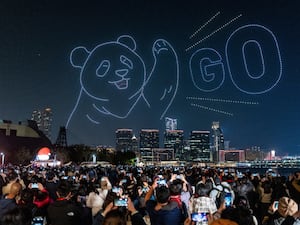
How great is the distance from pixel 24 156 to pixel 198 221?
88.0m

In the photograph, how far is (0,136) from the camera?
9125cm

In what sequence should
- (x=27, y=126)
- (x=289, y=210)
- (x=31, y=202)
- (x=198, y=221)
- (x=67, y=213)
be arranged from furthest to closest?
(x=27, y=126)
(x=31, y=202)
(x=67, y=213)
(x=289, y=210)
(x=198, y=221)

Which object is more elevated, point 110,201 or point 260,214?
point 110,201

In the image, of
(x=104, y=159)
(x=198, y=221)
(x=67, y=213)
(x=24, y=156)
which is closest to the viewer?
(x=198, y=221)

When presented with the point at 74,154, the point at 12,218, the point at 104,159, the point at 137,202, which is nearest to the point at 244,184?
the point at 137,202

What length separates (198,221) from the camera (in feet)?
17.9

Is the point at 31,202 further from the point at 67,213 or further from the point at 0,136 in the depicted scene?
the point at 0,136

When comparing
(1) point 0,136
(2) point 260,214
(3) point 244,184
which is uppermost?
(1) point 0,136

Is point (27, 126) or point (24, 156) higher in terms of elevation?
point (27, 126)

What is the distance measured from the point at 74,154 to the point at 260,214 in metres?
115

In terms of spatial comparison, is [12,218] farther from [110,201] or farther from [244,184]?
[244,184]

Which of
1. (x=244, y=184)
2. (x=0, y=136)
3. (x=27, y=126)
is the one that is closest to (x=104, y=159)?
(x=27, y=126)

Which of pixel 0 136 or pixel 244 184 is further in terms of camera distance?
pixel 0 136

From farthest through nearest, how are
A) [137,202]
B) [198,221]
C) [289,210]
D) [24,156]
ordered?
[24,156] → [137,202] → [289,210] → [198,221]
